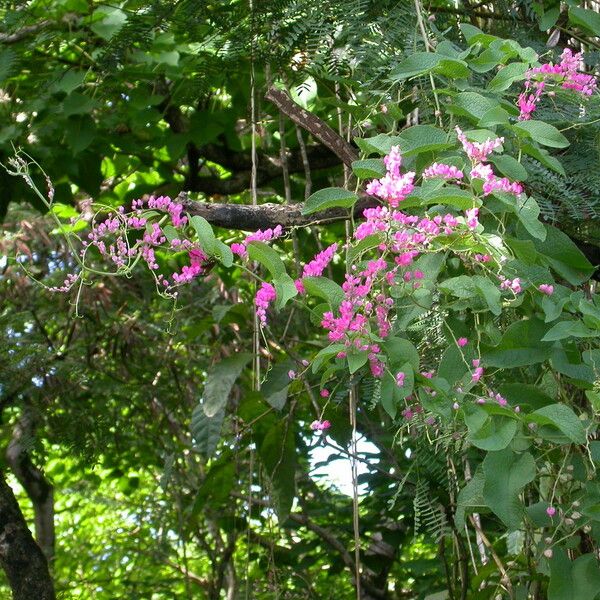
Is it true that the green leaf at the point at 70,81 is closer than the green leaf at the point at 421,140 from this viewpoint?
No

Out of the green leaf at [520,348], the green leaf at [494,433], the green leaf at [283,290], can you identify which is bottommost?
the green leaf at [494,433]

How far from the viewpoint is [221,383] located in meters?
1.98

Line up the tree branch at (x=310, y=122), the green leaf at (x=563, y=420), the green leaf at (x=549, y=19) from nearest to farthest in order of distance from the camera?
1. the green leaf at (x=563, y=420)
2. the tree branch at (x=310, y=122)
3. the green leaf at (x=549, y=19)

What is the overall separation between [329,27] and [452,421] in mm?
757

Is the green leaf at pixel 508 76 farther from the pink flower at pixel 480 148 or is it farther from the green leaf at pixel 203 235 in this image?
the green leaf at pixel 203 235

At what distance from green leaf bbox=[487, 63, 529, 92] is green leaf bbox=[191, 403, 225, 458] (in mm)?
948

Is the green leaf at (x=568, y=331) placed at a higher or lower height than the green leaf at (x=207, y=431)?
lower

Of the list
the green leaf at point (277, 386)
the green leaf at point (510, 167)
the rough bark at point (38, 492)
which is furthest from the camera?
the rough bark at point (38, 492)

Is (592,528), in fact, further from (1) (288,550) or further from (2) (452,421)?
(1) (288,550)

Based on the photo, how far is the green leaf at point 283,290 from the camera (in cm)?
108

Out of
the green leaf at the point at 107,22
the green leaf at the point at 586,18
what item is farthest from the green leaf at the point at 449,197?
the green leaf at the point at 107,22

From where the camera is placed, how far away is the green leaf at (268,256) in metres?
1.10

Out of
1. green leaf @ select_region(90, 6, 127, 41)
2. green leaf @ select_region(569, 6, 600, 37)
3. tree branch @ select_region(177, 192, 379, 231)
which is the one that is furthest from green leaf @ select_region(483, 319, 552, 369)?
green leaf @ select_region(90, 6, 127, 41)

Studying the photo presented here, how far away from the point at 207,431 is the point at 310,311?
90cm
